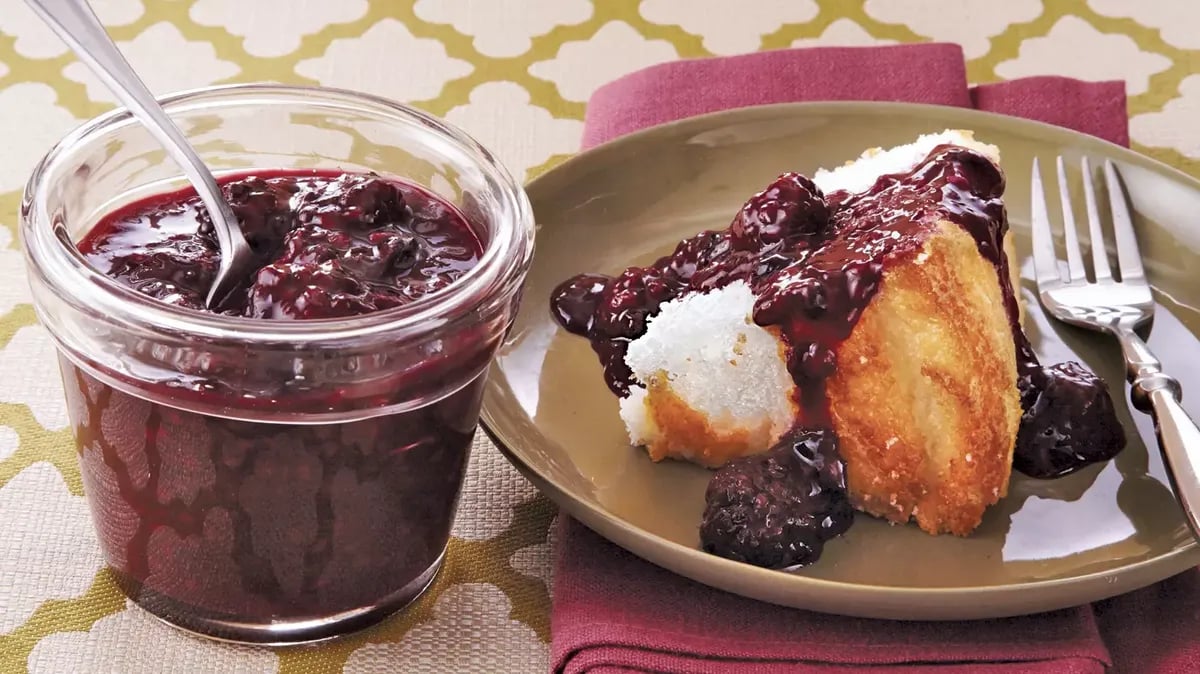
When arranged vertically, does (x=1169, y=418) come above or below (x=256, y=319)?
below

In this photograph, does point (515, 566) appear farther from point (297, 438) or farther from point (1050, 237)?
point (1050, 237)

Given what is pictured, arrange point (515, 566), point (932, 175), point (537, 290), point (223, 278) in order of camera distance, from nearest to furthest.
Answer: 1. point (223, 278)
2. point (515, 566)
3. point (932, 175)
4. point (537, 290)

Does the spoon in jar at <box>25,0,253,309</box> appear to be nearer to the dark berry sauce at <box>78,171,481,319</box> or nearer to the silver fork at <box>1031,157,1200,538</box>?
the dark berry sauce at <box>78,171,481,319</box>

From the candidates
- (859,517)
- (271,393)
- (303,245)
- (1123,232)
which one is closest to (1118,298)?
(1123,232)

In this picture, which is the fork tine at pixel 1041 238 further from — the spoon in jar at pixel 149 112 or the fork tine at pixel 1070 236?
the spoon in jar at pixel 149 112

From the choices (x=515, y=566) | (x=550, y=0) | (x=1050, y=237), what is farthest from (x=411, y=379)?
(x=550, y=0)

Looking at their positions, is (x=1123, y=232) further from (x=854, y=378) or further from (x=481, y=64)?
(x=481, y=64)

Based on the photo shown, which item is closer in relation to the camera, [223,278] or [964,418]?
[223,278]
